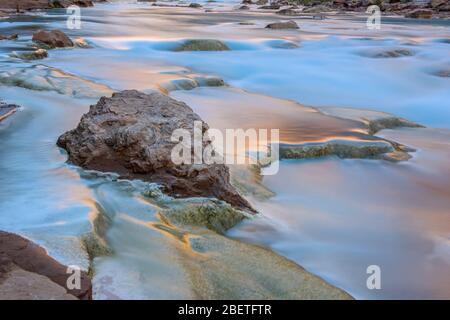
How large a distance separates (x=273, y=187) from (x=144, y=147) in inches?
44.8

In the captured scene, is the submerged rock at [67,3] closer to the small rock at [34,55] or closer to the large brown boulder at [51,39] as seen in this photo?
the large brown boulder at [51,39]

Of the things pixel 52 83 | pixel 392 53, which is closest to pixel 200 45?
pixel 392 53

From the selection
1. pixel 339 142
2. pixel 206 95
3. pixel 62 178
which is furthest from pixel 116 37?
pixel 62 178

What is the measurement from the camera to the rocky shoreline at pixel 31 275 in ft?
6.76

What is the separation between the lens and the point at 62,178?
11.8ft

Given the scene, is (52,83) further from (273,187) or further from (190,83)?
(273,187)

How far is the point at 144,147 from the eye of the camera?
3.55 meters

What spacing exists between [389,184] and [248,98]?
2.98m

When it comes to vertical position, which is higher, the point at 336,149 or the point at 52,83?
the point at 52,83

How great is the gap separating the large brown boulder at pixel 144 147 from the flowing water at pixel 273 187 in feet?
0.48

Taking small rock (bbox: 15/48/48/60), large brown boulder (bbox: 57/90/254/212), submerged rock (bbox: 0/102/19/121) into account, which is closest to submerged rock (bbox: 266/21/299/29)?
small rock (bbox: 15/48/48/60)

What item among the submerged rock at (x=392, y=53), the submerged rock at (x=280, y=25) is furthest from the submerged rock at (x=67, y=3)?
the submerged rock at (x=392, y=53)
